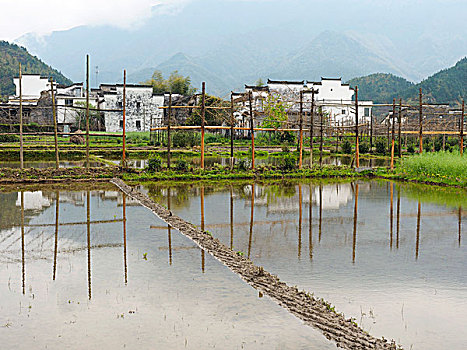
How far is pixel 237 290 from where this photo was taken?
297 inches

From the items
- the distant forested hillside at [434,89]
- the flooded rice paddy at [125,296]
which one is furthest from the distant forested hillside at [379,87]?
the flooded rice paddy at [125,296]

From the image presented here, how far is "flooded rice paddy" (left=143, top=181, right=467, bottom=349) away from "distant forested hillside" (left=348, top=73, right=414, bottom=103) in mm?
86609

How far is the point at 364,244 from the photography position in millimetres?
10453

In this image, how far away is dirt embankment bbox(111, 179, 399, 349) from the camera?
5.85 meters

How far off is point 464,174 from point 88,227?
14360 mm

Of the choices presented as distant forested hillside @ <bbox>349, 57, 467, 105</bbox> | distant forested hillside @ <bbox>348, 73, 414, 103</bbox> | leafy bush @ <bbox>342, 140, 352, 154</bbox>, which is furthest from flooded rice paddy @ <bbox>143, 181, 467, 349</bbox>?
distant forested hillside @ <bbox>348, 73, 414, 103</bbox>

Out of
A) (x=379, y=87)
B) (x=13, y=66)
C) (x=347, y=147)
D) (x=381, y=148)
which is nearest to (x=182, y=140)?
(x=347, y=147)

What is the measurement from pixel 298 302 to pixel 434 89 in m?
83.3

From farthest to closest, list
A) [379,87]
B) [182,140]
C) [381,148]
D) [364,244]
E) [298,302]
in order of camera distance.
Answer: [379,87] → [182,140] → [381,148] → [364,244] → [298,302]

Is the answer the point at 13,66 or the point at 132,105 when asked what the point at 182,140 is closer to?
the point at 132,105

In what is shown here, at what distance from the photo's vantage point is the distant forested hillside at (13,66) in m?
80.7

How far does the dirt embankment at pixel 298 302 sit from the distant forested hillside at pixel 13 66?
78063 millimetres

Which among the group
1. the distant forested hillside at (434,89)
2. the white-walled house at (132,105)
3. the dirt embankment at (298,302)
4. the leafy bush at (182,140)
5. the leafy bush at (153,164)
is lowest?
the dirt embankment at (298,302)

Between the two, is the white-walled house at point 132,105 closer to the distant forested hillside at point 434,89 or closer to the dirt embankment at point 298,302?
the distant forested hillside at point 434,89
